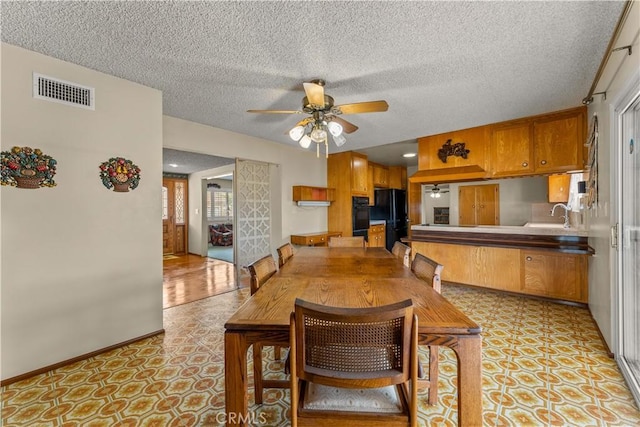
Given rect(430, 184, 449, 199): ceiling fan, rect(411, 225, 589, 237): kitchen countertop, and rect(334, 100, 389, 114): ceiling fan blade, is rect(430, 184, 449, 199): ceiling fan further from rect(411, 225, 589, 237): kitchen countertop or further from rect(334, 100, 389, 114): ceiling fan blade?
rect(334, 100, 389, 114): ceiling fan blade

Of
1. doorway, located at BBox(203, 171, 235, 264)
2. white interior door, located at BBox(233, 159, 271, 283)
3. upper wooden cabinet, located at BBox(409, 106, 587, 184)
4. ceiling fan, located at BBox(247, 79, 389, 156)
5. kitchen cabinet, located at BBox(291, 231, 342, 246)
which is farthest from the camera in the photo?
doorway, located at BBox(203, 171, 235, 264)

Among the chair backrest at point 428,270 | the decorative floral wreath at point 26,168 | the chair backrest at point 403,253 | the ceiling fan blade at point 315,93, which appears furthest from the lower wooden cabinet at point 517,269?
the decorative floral wreath at point 26,168

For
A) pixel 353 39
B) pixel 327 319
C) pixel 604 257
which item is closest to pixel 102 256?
pixel 327 319

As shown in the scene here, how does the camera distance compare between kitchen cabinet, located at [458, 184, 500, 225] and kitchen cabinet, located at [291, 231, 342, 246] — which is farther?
kitchen cabinet, located at [291, 231, 342, 246]

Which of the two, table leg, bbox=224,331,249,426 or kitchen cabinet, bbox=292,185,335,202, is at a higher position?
kitchen cabinet, bbox=292,185,335,202

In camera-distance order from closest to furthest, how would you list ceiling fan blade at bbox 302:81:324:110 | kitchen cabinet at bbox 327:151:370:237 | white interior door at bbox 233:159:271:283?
ceiling fan blade at bbox 302:81:324:110, white interior door at bbox 233:159:271:283, kitchen cabinet at bbox 327:151:370:237

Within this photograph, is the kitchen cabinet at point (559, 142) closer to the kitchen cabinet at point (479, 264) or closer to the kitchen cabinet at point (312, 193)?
the kitchen cabinet at point (479, 264)

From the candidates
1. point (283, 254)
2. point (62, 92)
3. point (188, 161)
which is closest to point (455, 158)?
point (283, 254)

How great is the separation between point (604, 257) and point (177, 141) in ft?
14.9

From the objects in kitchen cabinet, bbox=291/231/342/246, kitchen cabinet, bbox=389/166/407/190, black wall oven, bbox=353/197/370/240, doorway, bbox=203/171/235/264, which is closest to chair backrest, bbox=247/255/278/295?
kitchen cabinet, bbox=291/231/342/246

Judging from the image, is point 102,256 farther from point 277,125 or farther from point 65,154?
point 277,125

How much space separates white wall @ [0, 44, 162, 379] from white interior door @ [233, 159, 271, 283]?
1.59 m

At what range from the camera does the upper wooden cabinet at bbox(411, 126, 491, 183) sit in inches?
147

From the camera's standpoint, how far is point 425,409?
1.58 meters
